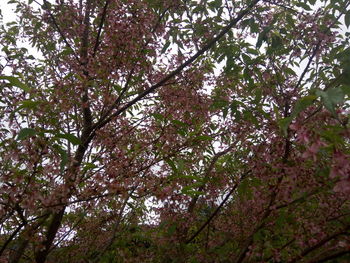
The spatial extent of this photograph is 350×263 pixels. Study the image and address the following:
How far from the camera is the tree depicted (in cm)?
217

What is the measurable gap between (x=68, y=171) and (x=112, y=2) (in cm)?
183

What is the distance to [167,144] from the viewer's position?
2656mm

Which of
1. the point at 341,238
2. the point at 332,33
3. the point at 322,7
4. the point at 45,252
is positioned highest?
the point at 322,7

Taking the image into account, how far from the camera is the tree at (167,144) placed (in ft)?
7.11

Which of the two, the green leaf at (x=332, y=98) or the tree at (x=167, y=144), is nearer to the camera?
the green leaf at (x=332, y=98)

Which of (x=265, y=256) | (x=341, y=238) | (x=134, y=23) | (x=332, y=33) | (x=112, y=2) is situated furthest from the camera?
(x=332, y=33)

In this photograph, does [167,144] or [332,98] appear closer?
[332,98]

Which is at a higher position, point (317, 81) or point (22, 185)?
point (317, 81)

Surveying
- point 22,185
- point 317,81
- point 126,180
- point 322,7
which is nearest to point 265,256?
point 126,180

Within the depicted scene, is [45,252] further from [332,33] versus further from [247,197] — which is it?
[332,33]

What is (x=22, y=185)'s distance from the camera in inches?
84.4

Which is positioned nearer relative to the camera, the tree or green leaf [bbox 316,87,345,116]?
→ green leaf [bbox 316,87,345,116]

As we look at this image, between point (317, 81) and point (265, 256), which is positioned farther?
point (317, 81)

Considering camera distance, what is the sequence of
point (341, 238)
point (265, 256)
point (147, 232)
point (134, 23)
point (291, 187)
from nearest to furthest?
point (341, 238)
point (291, 187)
point (265, 256)
point (134, 23)
point (147, 232)
